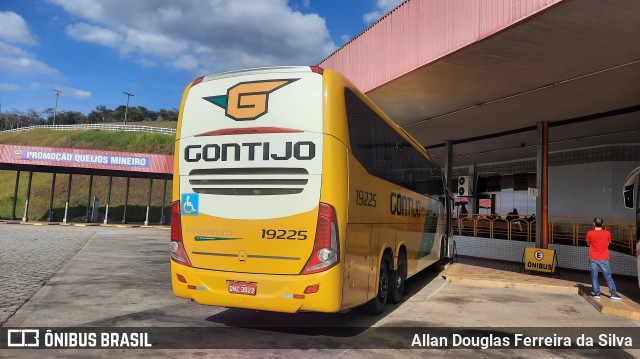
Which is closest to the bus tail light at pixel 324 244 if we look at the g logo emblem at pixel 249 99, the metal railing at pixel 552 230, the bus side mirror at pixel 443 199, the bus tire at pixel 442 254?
the g logo emblem at pixel 249 99

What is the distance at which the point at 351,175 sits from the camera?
6.09m

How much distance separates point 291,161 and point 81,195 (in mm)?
56260

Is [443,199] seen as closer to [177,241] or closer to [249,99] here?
[249,99]

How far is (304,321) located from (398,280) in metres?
2.47

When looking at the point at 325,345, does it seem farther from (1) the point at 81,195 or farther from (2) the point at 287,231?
(1) the point at 81,195

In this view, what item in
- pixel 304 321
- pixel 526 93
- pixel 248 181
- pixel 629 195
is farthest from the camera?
pixel 526 93

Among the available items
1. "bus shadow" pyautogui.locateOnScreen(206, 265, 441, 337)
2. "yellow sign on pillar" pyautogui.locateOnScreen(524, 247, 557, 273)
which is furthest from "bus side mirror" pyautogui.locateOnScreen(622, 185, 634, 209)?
"bus shadow" pyautogui.locateOnScreen(206, 265, 441, 337)

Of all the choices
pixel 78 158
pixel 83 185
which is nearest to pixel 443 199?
pixel 78 158

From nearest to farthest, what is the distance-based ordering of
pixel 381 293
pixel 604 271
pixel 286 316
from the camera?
1. pixel 286 316
2. pixel 381 293
3. pixel 604 271

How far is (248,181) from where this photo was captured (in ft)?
19.7

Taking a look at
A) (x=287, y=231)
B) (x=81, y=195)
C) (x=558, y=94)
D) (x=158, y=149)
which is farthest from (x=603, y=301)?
(x=158, y=149)

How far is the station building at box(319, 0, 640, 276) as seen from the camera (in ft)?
27.8

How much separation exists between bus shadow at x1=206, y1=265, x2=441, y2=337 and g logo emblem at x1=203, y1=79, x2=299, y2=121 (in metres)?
3.20

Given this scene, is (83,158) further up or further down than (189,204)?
further up
